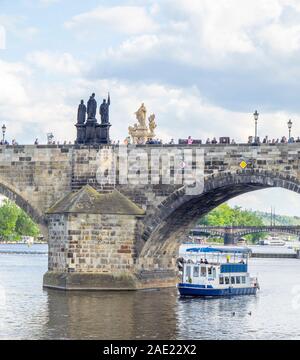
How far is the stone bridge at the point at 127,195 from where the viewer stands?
60.6 metres

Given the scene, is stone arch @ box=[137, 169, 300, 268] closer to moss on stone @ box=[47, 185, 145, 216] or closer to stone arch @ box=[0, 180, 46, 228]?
moss on stone @ box=[47, 185, 145, 216]

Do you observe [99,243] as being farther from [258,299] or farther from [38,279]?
[38,279]

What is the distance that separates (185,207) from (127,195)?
11.8 ft

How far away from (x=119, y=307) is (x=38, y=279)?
23.8 m

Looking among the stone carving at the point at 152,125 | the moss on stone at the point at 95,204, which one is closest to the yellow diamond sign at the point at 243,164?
the moss on stone at the point at 95,204

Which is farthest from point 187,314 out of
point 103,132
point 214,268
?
point 103,132

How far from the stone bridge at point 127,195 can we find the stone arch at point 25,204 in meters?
0.13

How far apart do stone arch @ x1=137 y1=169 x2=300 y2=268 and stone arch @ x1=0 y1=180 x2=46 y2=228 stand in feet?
23.8

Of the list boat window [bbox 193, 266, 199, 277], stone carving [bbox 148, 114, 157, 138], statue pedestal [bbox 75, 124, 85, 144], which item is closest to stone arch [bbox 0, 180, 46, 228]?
statue pedestal [bbox 75, 124, 85, 144]

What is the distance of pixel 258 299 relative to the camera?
64.8 meters

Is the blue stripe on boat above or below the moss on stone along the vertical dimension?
below

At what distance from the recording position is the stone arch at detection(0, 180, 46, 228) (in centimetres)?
6725

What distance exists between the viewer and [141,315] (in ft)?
174

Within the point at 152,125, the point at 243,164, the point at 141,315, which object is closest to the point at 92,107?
the point at 243,164
